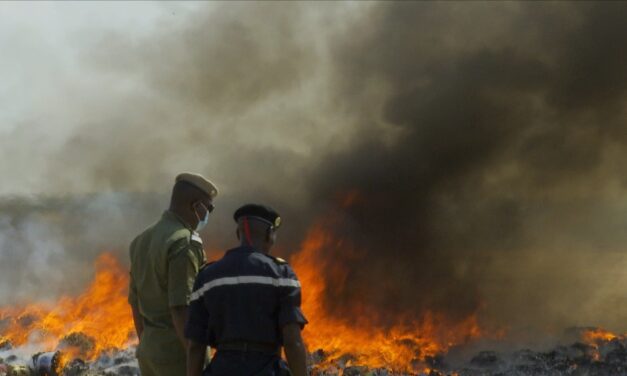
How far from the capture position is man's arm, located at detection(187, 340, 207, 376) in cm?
449

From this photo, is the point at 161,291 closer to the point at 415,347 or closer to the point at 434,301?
the point at 415,347

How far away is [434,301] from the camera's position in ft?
68.7

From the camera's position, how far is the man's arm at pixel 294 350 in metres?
4.23

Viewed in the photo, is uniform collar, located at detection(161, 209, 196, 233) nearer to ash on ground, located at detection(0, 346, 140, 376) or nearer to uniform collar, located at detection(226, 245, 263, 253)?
uniform collar, located at detection(226, 245, 263, 253)

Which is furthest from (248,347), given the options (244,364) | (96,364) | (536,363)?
(536,363)

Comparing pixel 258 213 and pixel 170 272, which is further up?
pixel 170 272

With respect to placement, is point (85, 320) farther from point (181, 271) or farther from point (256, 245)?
point (256, 245)

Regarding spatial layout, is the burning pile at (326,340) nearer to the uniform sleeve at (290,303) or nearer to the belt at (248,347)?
the belt at (248,347)

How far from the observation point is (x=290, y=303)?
4266mm

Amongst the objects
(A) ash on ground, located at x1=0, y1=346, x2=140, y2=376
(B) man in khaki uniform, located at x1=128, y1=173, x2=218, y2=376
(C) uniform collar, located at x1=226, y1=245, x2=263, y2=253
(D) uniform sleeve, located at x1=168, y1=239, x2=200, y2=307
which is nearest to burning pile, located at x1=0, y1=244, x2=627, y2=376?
(A) ash on ground, located at x1=0, y1=346, x2=140, y2=376

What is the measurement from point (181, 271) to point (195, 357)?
83 cm

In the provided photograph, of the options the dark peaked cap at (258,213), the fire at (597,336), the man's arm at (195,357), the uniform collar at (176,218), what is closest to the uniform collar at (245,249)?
the dark peaked cap at (258,213)

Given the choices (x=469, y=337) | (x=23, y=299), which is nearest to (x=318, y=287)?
(x=469, y=337)

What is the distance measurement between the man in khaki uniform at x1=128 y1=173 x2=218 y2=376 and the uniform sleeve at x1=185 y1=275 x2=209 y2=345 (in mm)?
614
